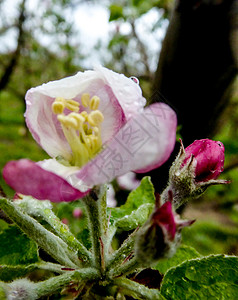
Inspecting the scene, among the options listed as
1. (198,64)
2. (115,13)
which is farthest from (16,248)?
(115,13)

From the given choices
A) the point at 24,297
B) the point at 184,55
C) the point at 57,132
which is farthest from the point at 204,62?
the point at 24,297

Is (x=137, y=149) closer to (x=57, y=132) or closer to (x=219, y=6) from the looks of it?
(x=57, y=132)

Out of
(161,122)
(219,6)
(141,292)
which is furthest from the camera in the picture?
(219,6)

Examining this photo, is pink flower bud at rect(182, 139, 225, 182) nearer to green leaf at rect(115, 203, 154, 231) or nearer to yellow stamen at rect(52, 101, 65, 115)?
green leaf at rect(115, 203, 154, 231)

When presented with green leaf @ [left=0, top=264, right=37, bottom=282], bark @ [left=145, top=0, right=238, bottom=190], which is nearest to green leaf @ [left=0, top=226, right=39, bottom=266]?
green leaf @ [left=0, top=264, right=37, bottom=282]

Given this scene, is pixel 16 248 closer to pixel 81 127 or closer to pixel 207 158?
pixel 81 127

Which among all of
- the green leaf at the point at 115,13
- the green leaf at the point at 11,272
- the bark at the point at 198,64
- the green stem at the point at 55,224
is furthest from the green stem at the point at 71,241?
the green leaf at the point at 115,13
